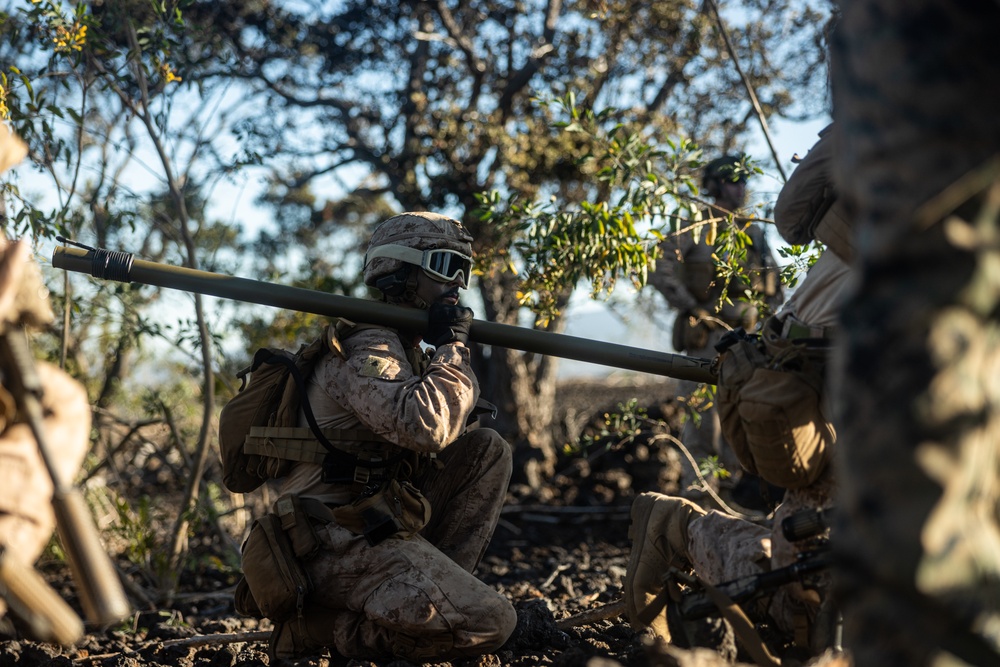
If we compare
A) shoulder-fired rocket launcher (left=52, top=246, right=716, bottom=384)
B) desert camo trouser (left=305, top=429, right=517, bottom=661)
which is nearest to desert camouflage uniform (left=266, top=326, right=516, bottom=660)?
desert camo trouser (left=305, top=429, right=517, bottom=661)

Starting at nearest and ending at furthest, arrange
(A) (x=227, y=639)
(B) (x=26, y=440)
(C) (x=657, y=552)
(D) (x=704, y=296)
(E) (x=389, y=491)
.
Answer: (B) (x=26, y=440) < (C) (x=657, y=552) < (E) (x=389, y=491) < (A) (x=227, y=639) < (D) (x=704, y=296)

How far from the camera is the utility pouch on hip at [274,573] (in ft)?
12.0

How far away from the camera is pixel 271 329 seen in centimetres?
798

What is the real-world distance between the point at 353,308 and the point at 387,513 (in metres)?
0.83

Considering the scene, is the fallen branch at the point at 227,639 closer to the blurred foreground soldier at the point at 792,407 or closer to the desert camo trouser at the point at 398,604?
the desert camo trouser at the point at 398,604

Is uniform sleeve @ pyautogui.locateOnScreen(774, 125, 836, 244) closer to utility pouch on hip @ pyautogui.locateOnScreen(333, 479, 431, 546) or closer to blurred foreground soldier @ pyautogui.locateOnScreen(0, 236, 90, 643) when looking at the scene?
utility pouch on hip @ pyautogui.locateOnScreen(333, 479, 431, 546)

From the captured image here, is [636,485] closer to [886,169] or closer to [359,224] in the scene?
[886,169]

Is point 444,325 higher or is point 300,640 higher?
point 444,325

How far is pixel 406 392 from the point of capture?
3697mm

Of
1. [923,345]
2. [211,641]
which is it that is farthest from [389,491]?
[923,345]

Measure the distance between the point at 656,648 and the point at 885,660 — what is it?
0.68 meters

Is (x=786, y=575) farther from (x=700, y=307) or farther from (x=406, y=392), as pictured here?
(x=700, y=307)

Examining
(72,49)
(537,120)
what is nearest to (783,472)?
(72,49)

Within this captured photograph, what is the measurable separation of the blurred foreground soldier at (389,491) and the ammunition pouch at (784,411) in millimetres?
1143
